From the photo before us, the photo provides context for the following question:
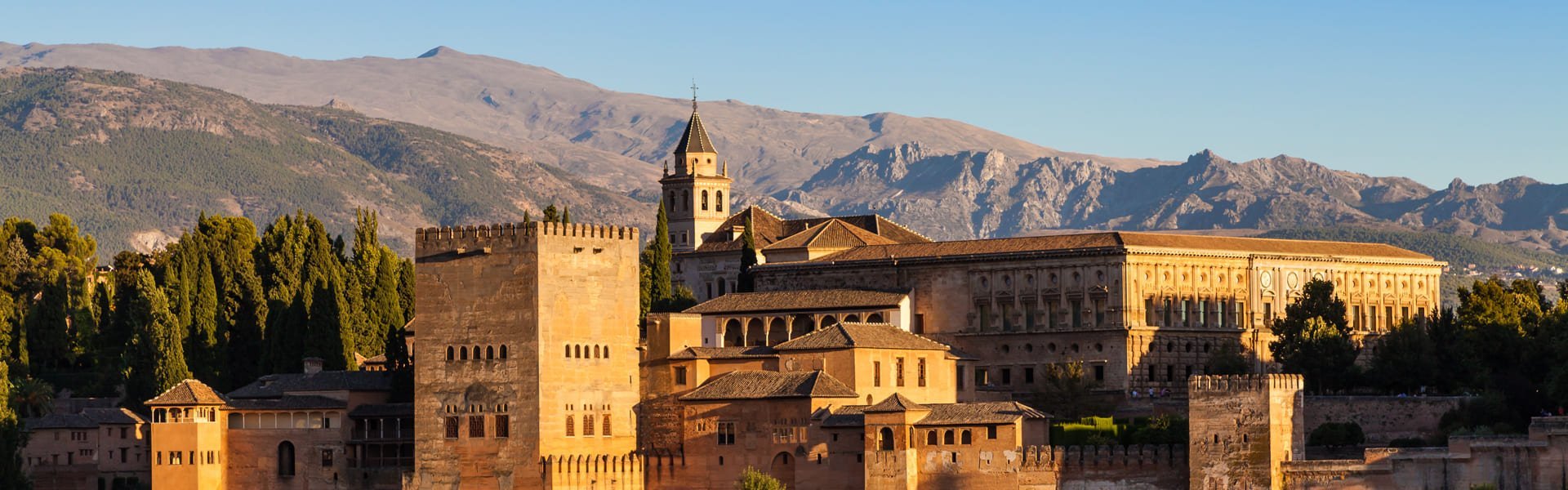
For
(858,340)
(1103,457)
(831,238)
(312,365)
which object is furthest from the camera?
(831,238)

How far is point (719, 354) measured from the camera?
81688mm

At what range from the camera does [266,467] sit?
271ft

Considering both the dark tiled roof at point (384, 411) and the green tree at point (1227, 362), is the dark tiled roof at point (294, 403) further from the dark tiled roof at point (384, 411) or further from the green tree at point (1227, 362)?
the green tree at point (1227, 362)

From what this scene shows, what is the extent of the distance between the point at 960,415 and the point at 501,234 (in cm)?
1509

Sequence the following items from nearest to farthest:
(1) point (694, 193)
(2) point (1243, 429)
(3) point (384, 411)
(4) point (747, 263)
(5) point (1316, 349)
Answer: (2) point (1243, 429)
(3) point (384, 411)
(5) point (1316, 349)
(4) point (747, 263)
(1) point (694, 193)

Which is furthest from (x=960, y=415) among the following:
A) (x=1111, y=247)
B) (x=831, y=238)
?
(x=831, y=238)

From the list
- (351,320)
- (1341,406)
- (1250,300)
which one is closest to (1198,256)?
(1250,300)

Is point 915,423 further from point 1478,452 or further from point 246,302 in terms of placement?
point 246,302

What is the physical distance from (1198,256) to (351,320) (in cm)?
3153

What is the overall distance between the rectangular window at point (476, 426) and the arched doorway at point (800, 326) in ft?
61.0

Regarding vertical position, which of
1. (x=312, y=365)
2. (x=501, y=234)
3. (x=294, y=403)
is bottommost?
(x=294, y=403)

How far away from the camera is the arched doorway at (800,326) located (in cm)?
9350

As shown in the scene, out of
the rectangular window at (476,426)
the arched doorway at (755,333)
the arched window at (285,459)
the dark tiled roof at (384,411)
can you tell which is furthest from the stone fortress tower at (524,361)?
the arched doorway at (755,333)

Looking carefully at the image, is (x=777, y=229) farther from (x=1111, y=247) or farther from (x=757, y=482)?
(x=757, y=482)
